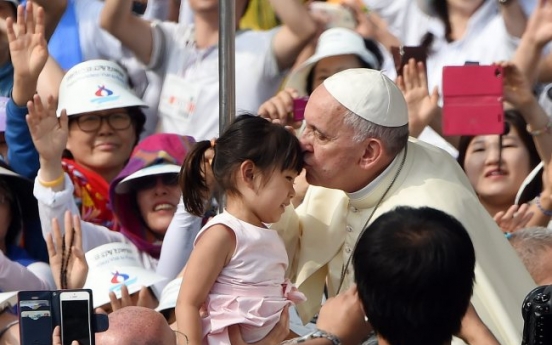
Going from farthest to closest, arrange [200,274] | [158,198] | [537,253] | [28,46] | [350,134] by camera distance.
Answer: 1. [158,198]
2. [28,46]
3. [537,253]
4. [350,134]
5. [200,274]

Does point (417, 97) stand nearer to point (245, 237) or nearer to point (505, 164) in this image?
point (505, 164)

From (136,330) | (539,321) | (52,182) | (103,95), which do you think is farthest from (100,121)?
(539,321)

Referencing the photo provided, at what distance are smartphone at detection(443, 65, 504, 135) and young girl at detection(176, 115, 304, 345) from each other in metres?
1.40

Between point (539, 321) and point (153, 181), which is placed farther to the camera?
point (153, 181)

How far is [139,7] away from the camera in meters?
6.18

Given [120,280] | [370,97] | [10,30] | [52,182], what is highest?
[370,97]

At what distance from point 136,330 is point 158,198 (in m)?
2.42

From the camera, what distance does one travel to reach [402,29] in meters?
5.96

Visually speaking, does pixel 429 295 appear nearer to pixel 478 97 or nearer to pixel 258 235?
pixel 258 235

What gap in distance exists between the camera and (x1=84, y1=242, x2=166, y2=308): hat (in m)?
4.55

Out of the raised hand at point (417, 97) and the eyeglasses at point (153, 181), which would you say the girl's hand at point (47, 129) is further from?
the raised hand at point (417, 97)

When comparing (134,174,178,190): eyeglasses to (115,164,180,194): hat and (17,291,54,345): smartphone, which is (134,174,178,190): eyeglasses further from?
(17,291,54,345): smartphone

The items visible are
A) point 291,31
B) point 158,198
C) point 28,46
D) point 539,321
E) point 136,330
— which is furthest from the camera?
point 291,31

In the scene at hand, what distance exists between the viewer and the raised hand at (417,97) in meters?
4.95
